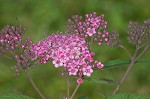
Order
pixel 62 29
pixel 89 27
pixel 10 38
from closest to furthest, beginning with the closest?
pixel 10 38, pixel 89 27, pixel 62 29

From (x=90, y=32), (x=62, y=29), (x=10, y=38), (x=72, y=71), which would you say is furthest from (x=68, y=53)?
(x=62, y=29)

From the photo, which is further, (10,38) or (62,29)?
(62,29)

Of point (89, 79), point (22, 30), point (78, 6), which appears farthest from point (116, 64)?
point (78, 6)

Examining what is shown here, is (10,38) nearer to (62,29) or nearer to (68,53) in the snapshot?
(68,53)

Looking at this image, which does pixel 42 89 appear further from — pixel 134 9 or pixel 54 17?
pixel 134 9

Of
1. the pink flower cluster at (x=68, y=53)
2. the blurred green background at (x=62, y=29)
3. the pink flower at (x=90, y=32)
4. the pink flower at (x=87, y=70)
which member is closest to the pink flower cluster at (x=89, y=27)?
the pink flower at (x=90, y=32)

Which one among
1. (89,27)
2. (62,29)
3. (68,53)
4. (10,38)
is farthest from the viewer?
(62,29)

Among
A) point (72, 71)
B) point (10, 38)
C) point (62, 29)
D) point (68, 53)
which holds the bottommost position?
point (72, 71)
